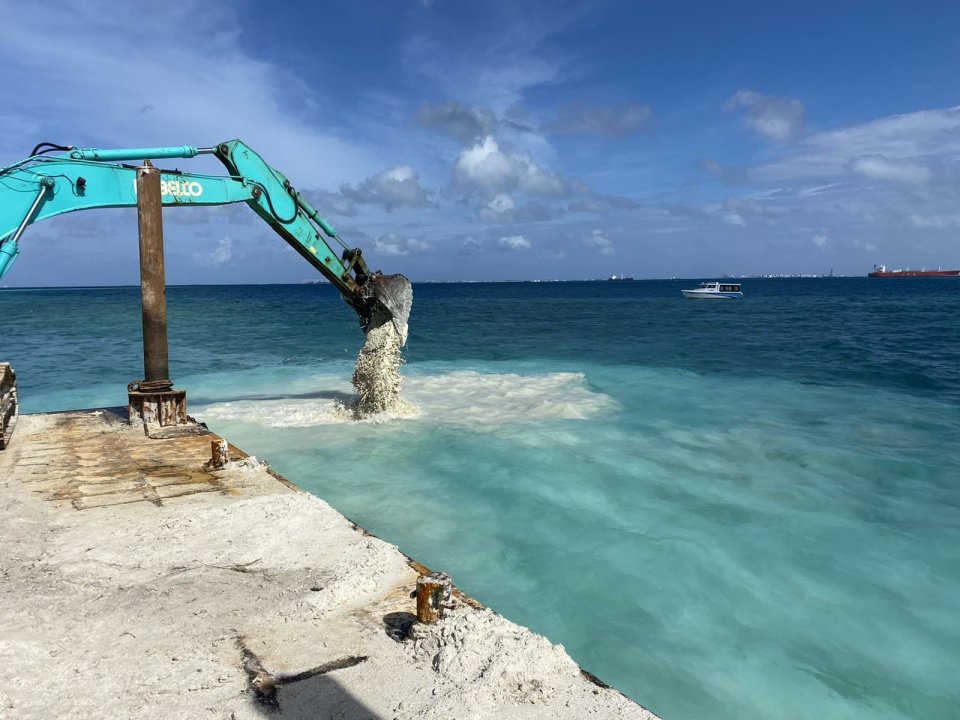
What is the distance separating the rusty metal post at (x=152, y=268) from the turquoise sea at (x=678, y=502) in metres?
2.23

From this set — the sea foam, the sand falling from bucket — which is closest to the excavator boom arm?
the sand falling from bucket

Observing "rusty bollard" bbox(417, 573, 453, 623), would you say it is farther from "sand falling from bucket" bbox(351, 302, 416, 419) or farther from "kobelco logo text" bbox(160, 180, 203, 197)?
"sand falling from bucket" bbox(351, 302, 416, 419)

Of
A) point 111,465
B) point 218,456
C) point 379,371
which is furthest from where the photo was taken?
point 379,371

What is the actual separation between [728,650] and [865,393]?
41.6ft

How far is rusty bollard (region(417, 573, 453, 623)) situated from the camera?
3514mm

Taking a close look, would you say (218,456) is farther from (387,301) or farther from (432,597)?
(387,301)

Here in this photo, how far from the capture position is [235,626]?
11.7ft

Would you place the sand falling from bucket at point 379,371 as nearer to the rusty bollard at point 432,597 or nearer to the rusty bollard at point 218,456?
the rusty bollard at point 218,456

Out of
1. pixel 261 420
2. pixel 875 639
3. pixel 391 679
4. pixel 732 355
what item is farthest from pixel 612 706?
pixel 732 355

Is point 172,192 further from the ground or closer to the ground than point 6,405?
further from the ground

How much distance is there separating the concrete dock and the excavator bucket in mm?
5455

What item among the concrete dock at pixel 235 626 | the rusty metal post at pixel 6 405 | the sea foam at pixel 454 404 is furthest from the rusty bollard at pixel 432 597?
the sea foam at pixel 454 404

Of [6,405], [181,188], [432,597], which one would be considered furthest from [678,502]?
[6,405]

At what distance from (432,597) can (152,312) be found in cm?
643
